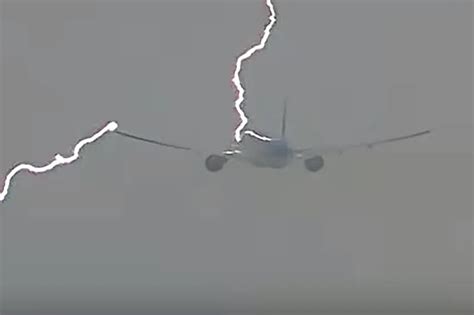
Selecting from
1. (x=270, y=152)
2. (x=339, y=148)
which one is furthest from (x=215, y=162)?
(x=339, y=148)

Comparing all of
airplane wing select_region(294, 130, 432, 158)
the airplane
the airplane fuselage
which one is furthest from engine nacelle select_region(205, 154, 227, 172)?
airplane wing select_region(294, 130, 432, 158)

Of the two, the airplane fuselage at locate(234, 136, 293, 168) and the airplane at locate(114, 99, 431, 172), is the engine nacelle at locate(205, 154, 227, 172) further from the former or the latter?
the airplane fuselage at locate(234, 136, 293, 168)

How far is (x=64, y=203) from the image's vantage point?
123 inches

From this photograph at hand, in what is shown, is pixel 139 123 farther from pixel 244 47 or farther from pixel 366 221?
pixel 366 221

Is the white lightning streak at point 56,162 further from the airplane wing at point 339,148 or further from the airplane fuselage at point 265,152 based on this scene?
the airplane wing at point 339,148

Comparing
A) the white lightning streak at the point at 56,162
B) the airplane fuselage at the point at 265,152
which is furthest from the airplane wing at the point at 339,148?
the white lightning streak at the point at 56,162

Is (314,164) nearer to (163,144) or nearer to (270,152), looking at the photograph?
(270,152)

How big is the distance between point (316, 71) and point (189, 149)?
489 millimetres

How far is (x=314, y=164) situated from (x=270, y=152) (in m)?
0.27

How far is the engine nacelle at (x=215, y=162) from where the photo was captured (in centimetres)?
316

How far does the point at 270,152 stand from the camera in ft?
9.58

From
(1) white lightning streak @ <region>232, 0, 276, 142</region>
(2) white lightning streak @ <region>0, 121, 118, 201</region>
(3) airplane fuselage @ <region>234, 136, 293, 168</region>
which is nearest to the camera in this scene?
(3) airplane fuselage @ <region>234, 136, 293, 168</region>

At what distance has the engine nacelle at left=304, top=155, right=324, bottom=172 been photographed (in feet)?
10.3

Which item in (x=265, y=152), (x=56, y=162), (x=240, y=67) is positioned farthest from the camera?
(x=240, y=67)
